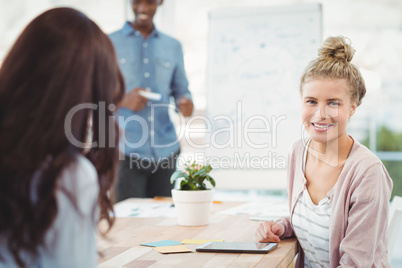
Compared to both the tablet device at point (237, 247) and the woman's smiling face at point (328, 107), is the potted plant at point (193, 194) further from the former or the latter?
the woman's smiling face at point (328, 107)

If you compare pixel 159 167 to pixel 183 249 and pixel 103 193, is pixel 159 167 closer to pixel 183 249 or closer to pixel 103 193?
pixel 183 249

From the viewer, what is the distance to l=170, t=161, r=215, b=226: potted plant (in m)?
1.67

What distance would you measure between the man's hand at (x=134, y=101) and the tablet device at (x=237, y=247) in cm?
142

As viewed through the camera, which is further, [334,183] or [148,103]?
[148,103]

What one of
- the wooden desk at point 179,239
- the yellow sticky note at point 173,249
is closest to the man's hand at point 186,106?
the wooden desk at point 179,239

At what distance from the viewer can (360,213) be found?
1.35 m

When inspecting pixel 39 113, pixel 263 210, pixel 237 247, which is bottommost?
pixel 263 210

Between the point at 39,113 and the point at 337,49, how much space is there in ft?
3.60

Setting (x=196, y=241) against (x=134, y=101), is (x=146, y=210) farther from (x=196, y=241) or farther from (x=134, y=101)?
(x=134, y=101)

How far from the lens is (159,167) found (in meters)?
2.70

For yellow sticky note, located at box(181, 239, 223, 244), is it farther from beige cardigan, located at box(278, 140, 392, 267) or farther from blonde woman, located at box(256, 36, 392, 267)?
beige cardigan, located at box(278, 140, 392, 267)

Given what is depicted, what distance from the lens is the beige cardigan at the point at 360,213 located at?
1327 mm

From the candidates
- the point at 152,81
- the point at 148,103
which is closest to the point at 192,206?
the point at 148,103

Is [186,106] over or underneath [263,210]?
over
